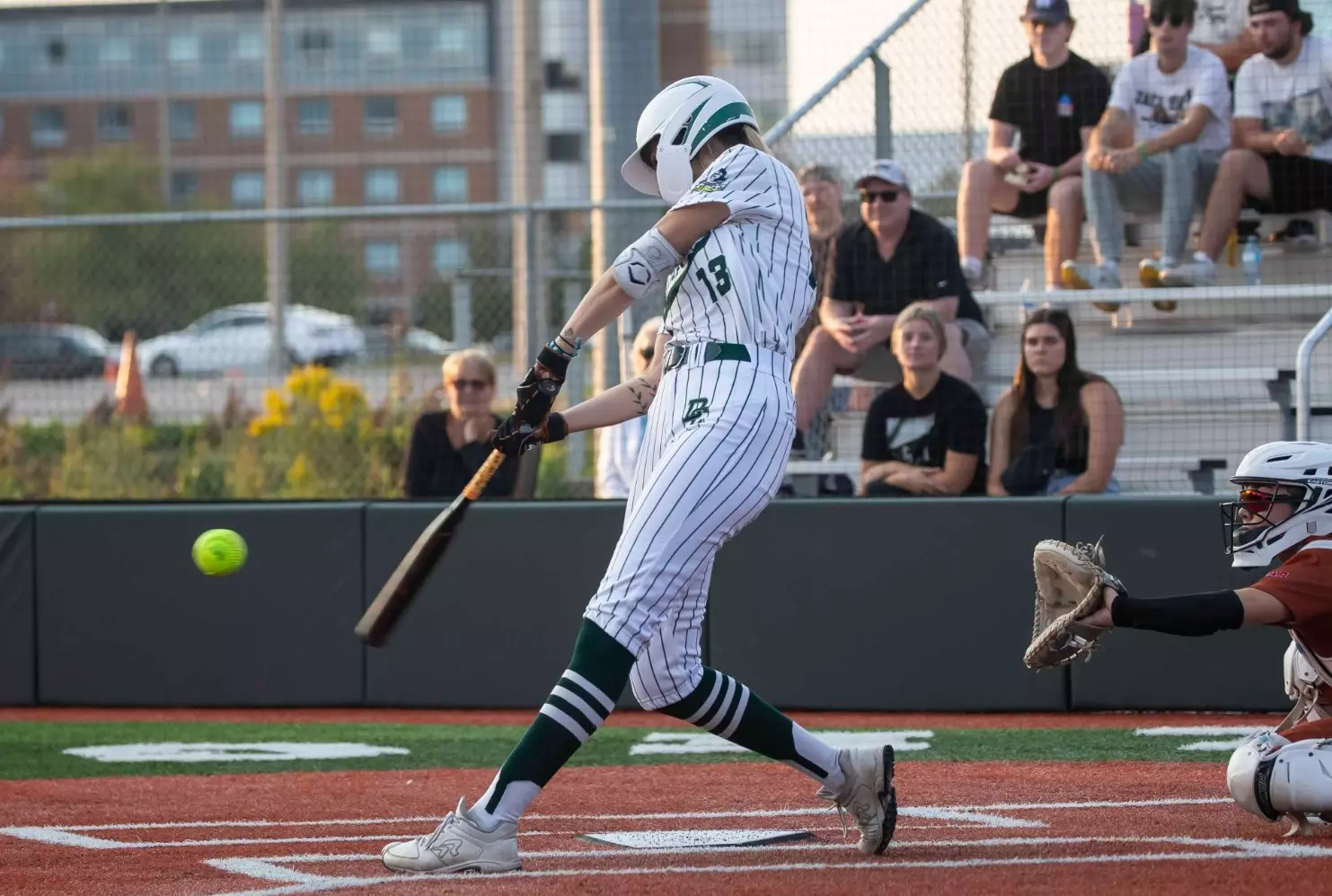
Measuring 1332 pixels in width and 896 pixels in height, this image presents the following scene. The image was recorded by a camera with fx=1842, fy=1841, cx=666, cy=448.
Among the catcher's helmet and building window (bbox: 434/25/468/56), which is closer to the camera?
the catcher's helmet

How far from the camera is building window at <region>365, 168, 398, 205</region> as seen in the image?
185 ft

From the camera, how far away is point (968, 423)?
27.7 feet

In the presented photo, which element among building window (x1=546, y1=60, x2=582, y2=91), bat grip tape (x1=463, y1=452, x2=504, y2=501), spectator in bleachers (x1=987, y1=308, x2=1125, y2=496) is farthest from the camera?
building window (x1=546, y1=60, x2=582, y2=91)

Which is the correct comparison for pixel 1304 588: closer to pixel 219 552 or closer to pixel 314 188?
pixel 219 552

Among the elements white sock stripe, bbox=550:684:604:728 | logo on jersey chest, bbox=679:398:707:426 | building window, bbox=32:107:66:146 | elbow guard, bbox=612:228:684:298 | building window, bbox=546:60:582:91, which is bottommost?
white sock stripe, bbox=550:684:604:728

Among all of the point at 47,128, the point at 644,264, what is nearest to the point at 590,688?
the point at 644,264

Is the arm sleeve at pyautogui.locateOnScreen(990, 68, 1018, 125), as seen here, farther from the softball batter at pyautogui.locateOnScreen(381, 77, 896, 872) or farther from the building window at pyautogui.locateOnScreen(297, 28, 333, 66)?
the building window at pyautogui.locateOnScreen(297, 28, 333, 66)

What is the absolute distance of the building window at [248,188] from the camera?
188ft

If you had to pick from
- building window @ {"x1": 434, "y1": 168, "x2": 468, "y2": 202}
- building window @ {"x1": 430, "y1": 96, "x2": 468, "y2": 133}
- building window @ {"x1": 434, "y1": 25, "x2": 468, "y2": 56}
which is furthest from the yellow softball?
building window @ {"x1": 434, "y1": 25, "x2": 468, "y2": 56}

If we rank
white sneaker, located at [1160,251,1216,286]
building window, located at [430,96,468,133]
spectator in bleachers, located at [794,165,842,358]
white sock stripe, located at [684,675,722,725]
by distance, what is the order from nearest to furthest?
white sock stripe, located at [684,675,722,725], spectator in bleachers, located at [794,165,842,358], white sneaker, located at [1160,251,1216,286], building window, located at [430,96,468,133]

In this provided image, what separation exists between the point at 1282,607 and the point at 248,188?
183ft

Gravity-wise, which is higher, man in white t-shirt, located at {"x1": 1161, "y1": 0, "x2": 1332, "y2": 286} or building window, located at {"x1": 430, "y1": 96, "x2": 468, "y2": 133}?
building window, located at {"x1": 430, "y1": 96, "x2": 468, "y2": 133}

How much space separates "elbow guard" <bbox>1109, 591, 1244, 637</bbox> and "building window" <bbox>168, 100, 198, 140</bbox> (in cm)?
5638

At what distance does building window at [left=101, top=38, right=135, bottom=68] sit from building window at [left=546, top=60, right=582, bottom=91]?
18320 mm
